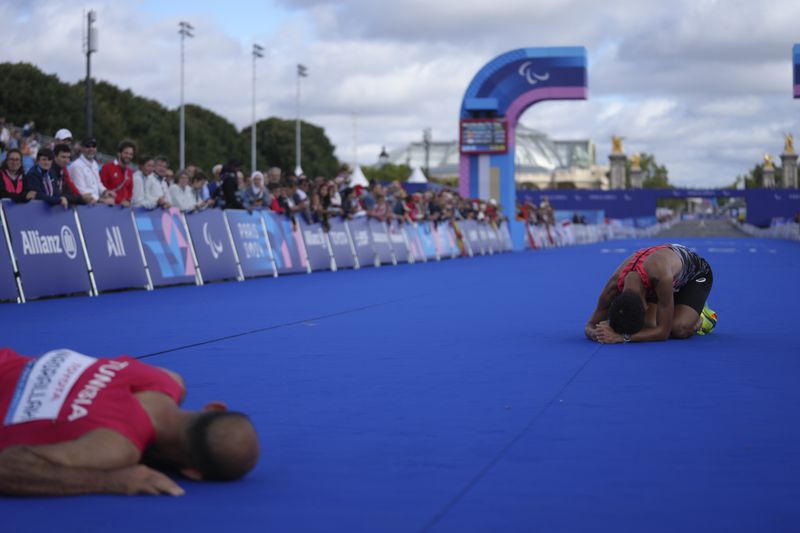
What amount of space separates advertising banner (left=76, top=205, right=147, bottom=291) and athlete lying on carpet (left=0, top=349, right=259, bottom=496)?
11.9 metres

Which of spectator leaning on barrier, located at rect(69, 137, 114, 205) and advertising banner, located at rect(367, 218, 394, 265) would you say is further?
advertising banner, located at rect(367, 218, 394, 265)

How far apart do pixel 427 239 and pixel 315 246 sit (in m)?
10.0

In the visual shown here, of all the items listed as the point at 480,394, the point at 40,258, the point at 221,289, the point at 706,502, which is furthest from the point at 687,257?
the point at 221,289

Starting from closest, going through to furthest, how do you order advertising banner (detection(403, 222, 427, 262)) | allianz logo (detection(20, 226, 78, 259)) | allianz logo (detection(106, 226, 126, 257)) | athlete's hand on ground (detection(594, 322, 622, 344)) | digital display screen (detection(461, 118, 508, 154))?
athlete's hand on ground (detection(594, 322, 622, 344))
allianz logo (detection(20, 226, 78, 259))
allianz logo (detection(106, 226, 126, 257))
advertising banner (detection(403, 222, 427, 262))
digital display screen (detection(461, 118, 508, 154))

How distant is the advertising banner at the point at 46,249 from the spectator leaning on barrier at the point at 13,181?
0.13 metres

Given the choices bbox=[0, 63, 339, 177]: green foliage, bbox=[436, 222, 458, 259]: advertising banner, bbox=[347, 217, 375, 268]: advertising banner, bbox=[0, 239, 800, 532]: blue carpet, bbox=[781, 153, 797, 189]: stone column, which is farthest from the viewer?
bbox=[781, 153, 797, 189]: stone column

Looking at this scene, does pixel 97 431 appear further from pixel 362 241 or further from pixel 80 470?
pixel 362 241

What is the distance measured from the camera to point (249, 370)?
789 centimetres

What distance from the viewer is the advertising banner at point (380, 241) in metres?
28.6

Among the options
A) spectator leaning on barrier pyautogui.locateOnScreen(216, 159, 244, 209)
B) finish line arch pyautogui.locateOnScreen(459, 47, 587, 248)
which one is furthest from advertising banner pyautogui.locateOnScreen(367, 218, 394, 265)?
finish line arch pyautogui.locateOnScreen(459, 47, 587, 248)

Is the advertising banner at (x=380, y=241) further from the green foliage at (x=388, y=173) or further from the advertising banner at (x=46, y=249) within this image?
the green foliage at (x=388, y=173)

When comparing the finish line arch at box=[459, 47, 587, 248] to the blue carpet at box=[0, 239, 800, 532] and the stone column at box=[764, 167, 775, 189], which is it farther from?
the stone column at box=[764, 167, 775, 189]

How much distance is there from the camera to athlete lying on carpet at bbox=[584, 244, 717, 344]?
9.05 m

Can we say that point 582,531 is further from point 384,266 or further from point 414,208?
point 414,208
